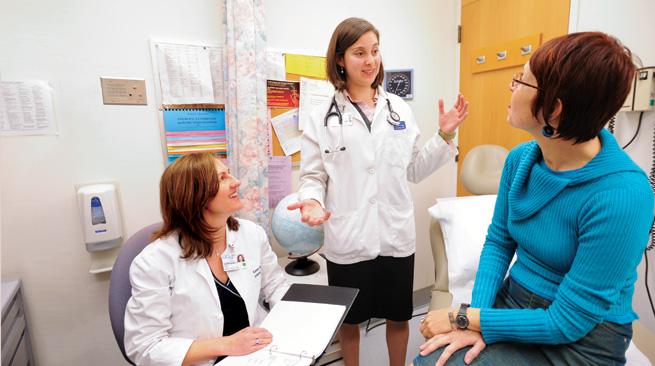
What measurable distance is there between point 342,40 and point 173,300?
3.68 ft

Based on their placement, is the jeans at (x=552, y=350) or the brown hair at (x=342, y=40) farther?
the brown hair at (x=342, y=40)

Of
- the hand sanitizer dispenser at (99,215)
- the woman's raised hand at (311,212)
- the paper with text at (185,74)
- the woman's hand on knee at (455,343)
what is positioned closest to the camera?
the woman's hand on knee at (455,343)

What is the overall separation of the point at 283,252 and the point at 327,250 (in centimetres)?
68

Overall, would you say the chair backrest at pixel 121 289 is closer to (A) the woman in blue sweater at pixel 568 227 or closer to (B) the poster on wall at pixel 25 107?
(B) the poster on wall at pixel 25 107

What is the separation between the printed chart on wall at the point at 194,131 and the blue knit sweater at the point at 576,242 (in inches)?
56.5

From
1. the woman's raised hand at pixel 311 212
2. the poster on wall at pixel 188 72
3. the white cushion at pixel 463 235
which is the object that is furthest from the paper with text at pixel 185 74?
the white cushion at pixel 463 235

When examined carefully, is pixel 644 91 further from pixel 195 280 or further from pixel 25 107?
pixel 25 107

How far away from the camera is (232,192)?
1.14 metres

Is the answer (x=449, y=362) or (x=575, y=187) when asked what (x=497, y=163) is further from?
(x=449, y=362)

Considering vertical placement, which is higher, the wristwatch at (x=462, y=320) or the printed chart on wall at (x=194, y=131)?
the printed chart on wall at (x=194, y=131)

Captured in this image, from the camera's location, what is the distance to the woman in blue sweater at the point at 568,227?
75 centimetres

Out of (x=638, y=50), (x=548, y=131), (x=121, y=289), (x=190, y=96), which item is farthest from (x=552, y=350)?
(x=190, y=96)

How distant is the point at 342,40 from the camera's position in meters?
1.42

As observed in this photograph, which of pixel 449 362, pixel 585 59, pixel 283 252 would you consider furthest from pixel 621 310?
pixel 283 252
